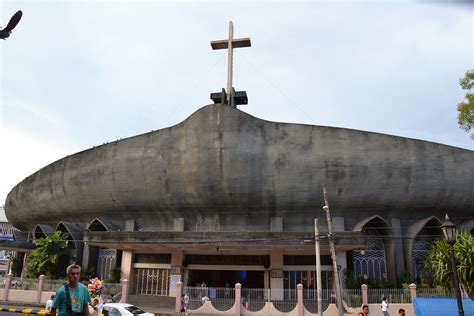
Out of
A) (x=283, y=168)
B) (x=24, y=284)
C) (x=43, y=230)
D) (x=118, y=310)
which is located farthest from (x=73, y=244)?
(x=118, y=310)

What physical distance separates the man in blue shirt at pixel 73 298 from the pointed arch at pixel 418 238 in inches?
1015

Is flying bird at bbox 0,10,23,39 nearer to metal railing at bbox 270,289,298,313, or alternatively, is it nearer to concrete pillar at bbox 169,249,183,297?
metal railing at bbox 270,289,298,313

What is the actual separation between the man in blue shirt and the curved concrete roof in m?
22.4

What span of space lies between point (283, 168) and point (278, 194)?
184cm

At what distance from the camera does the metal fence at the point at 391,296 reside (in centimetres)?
2067

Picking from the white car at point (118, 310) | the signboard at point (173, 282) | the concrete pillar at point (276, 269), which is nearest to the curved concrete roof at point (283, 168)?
the concrete pillar at point (276, 269)

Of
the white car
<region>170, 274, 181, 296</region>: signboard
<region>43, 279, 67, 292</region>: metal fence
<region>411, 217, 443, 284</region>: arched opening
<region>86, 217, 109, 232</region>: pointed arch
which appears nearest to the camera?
the white car

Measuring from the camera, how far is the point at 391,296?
2075cm

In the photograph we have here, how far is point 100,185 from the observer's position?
102 ft

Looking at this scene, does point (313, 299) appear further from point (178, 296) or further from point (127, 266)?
point (127, 266)

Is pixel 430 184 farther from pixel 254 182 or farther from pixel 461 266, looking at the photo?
pixel 461 266

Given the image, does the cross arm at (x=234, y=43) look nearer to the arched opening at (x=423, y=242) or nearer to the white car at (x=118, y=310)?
the arched opening at (x=423, y=242)

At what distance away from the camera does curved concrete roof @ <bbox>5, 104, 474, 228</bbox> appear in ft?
87.2

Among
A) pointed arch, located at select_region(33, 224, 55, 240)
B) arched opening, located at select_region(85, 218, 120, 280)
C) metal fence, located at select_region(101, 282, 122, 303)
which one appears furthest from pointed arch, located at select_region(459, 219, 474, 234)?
pointed arch, located at select_region(33, 224, 55, 240)
